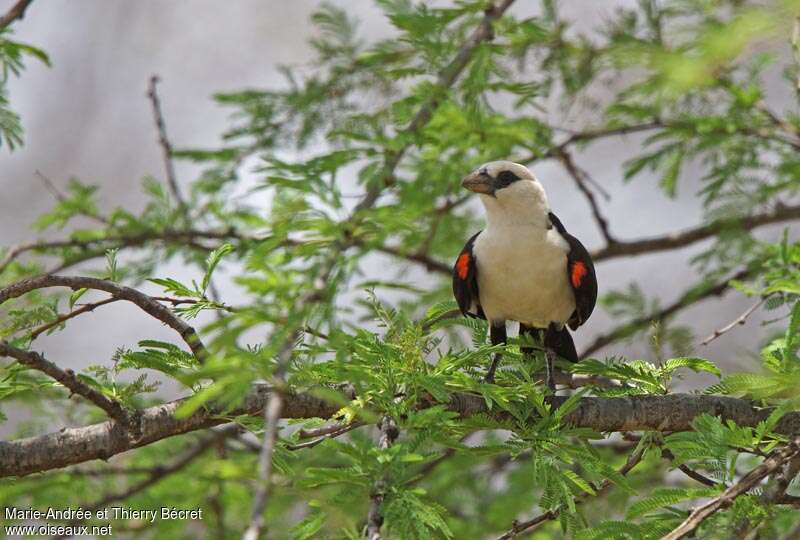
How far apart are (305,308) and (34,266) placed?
10.3ft

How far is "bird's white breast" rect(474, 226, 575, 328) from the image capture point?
420cm

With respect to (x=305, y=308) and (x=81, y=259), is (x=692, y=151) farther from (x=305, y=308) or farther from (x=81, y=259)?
(x=305, y=308)

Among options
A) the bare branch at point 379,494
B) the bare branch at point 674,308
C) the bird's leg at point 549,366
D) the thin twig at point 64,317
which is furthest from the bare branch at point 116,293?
the bare branch at point 674,308

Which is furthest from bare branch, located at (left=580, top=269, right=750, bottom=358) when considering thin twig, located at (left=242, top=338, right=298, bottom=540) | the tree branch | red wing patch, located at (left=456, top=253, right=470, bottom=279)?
thin twig, located at (left=242, top=338, right=298, bottom=540)

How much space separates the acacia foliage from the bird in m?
0.27

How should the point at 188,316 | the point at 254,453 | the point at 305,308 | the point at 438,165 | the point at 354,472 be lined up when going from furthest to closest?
the point at 254,453 → the point at 438,165 → the point at 188,316 → the point at 354,472 → the point at 305,308

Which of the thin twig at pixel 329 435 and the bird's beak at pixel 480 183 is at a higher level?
the bird's beak at pixel 480 183

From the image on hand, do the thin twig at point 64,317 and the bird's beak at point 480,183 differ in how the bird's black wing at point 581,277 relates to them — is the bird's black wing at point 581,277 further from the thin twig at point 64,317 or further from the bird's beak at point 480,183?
the thin twig at point 64,317

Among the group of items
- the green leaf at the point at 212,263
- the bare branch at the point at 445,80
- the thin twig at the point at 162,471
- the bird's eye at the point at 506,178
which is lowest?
the thin twig at the point at 162,471

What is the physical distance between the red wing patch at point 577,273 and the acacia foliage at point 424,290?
0.48 m

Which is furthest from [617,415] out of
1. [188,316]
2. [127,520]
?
[127,520]

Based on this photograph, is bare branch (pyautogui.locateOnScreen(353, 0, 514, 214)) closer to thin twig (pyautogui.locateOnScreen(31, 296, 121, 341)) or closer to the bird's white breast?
the bird's white breast

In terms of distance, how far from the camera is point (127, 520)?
5324 millimetres

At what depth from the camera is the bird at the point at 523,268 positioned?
4207 mm
